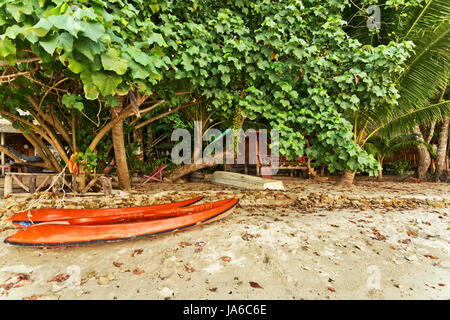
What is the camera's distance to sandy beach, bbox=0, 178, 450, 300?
7.89ft

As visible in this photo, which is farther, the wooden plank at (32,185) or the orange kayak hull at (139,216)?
the wooden plank at (32,185)

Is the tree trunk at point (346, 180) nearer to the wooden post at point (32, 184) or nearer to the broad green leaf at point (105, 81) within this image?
the broad green leaf at point (105, 81)

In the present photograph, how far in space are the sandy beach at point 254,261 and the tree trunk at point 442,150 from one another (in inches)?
194

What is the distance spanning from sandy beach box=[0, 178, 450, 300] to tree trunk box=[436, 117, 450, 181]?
194 inches

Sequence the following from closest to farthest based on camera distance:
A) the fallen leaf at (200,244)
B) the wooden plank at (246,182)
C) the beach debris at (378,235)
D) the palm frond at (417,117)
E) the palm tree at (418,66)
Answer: the fallen leaf at (200,244) → the beach debris at (378,235) → the palm tree at (418,66) → the wooden plank at (246,182) → the palm frond at (417,117)

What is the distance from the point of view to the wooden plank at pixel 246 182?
6.34 meters

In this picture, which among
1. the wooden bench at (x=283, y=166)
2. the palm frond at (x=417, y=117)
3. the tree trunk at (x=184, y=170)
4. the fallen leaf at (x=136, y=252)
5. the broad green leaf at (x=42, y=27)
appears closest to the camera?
the broad green leaf at (x=42, y=27)

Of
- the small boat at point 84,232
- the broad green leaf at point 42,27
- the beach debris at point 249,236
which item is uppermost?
the broad green leaf at point 42,27

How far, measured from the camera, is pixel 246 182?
6672 millimetres

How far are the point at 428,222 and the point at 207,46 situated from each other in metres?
5.18

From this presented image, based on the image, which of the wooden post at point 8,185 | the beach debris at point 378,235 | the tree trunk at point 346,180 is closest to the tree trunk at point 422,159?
the tree trunk at point 346,180

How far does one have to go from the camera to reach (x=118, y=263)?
9.43 feet

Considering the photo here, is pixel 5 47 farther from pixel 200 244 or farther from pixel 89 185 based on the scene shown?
pixel 89 185
